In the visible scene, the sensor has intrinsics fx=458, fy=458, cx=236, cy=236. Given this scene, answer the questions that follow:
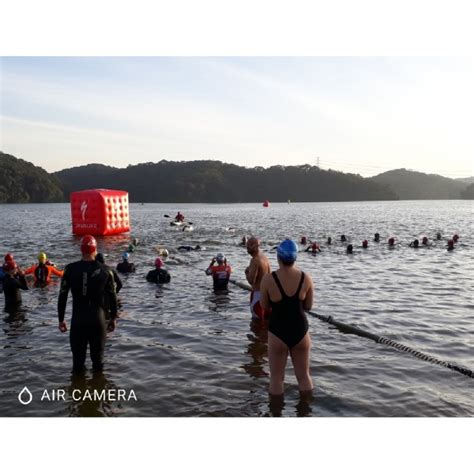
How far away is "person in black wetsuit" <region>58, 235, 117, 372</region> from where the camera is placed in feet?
21.2

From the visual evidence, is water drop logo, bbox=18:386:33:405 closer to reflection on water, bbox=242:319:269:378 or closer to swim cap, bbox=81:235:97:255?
swim cap, bbox=81:235:97:255

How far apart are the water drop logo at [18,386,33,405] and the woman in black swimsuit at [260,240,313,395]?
362 centimetres

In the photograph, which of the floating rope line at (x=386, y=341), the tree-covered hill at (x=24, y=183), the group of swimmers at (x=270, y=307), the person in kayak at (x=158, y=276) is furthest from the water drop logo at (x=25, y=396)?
the tree-covered hill at (x=24, y=183)

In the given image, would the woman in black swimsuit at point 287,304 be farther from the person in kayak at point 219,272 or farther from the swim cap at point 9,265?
the swim cap at point 9,265

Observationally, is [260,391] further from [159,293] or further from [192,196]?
[192,196]

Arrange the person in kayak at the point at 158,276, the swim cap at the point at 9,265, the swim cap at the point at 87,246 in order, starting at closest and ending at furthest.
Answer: the swim cap at the point at 87,246
the swim cap at the point at 9,265
the person in kayak at the point at 158,276

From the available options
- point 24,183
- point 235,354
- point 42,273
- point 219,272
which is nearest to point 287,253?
point 235,354

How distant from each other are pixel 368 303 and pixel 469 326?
306 cm

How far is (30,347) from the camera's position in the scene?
9148 mm

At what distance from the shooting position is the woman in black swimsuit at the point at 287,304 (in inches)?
224

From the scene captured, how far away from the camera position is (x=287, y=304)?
5750 millimetres

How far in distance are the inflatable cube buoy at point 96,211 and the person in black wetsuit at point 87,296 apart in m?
26.9

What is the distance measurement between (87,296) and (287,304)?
288 cm

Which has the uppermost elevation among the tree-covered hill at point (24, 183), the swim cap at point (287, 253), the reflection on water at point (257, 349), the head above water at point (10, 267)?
the tree-covered hill at point (24, 183)
